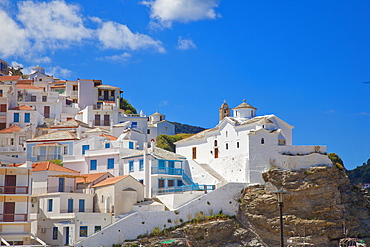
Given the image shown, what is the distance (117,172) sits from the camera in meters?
63.6

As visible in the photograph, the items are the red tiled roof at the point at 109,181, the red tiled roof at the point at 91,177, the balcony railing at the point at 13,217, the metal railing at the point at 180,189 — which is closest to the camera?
the balcony railing at the point at 13,217

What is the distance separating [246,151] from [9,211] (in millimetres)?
25038

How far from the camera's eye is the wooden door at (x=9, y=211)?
156ft

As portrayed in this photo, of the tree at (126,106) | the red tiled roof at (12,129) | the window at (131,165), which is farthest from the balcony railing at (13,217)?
the tree at (126,106)

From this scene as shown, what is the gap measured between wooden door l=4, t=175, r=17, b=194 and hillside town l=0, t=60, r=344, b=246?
8 centimetres

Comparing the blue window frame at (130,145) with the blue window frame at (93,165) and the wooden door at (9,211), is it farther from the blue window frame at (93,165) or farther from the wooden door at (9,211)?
the wooden door at (9,211)

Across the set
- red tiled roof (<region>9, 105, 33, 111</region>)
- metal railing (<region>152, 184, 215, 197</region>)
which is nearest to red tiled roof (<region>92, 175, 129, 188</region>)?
metal railing (<region>152, 184, 215, 197</region>)

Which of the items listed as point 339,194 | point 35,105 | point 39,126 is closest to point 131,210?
point 339,194

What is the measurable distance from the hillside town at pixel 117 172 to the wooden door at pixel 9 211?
8 cm

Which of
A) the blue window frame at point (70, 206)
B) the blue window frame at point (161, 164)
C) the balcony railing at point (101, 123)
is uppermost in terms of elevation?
the balcony railing at point (101, 123)

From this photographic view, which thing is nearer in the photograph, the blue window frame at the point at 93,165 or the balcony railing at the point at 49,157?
the blue window frame at the point at 93,165

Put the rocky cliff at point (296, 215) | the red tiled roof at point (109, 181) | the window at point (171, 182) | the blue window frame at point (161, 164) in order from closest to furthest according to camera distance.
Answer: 1. the red tiled roof at point (109, 181)
2. the rocky cliff at point (296, 215)
3. the blue window frame at point (161, 164)
4. the window at point (171, 182)

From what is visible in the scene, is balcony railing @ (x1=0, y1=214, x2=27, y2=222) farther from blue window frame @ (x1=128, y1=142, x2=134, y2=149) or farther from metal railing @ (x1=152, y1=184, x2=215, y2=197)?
blue window frame @ (x1=128, y1=142, x2=134, y2=149)

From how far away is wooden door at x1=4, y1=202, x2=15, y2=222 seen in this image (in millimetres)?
47562
